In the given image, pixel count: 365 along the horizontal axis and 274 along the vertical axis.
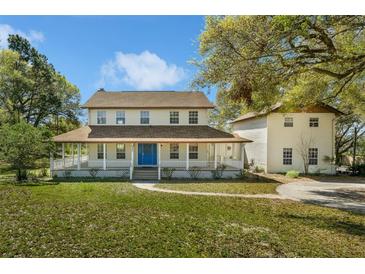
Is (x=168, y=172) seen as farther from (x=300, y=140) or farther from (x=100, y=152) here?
(x=300, y=140)

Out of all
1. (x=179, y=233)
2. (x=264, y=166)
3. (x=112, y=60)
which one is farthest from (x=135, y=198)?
(x=264, y=166)

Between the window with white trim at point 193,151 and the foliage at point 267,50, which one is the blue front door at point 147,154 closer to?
the window with white trim at point 193,151

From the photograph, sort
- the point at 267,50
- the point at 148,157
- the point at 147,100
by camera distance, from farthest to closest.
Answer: the point at 147,100
the point at 148,157
the point at 267,50

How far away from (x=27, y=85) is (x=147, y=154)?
18.4m

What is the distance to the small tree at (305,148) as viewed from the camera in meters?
23.2

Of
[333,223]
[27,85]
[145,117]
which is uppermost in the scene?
[27,85]

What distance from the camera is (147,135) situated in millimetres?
21422

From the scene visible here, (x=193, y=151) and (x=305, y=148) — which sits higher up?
(x=305, y=148)

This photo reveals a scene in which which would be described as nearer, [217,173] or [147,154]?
[217,173]

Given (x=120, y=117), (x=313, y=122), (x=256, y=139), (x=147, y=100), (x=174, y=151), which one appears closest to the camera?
(x=174, y=151)

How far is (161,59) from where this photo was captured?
18781 mm

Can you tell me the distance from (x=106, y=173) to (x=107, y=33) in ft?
39.2

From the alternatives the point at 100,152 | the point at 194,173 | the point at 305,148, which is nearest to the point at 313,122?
the point at 305,148

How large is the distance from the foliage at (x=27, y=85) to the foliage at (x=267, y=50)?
27.0 metres
